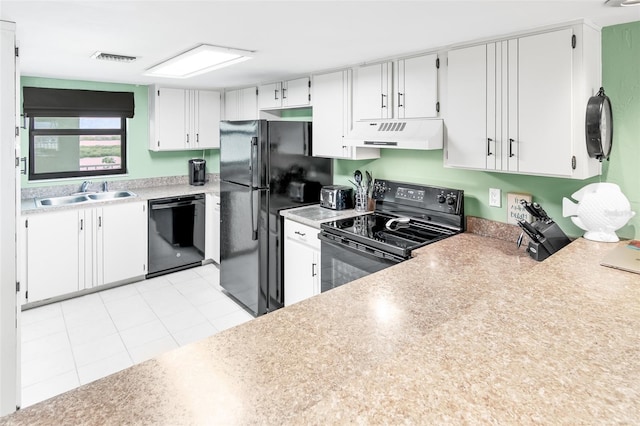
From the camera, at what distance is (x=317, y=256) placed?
315 centimetres

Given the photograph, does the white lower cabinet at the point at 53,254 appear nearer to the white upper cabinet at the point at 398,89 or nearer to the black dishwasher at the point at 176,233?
the black dishwasher at the point at 176,233

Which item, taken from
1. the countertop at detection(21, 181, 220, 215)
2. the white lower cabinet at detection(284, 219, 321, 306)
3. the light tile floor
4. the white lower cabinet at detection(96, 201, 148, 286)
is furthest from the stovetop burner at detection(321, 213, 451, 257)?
the white lower cabinet at detection(96, 201, 148, 286)

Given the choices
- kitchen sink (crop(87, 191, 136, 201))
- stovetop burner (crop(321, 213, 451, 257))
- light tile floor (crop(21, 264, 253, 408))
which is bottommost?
light tile floor (crop(21, 264, 253, 408))

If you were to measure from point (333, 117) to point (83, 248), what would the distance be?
2843 millimetres

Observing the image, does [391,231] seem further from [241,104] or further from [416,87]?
[241,104]

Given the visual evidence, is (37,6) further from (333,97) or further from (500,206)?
(500,206)

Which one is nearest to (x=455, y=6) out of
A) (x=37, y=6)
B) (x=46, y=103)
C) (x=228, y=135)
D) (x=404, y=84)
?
(x=404, y=84)

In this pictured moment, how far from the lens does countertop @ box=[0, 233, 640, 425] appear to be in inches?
30.9

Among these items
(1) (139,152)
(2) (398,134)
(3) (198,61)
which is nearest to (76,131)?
(1) (139,152)

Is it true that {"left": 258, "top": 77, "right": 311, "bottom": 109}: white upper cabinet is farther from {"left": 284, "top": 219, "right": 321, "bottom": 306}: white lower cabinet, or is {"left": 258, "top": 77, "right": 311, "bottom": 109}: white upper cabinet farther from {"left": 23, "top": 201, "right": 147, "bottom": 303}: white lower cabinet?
{"left": 23, "top": 201, "right": 147, "bottom": 303}: white lower cabinet

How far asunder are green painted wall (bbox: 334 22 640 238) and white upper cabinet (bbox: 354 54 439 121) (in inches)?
16.8

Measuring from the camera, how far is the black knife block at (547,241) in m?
2.14

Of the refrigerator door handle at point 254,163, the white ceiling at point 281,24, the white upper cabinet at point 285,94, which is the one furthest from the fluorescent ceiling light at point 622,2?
the refrigerator door handle at point 254,163

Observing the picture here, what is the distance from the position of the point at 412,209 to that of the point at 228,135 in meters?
1.92
